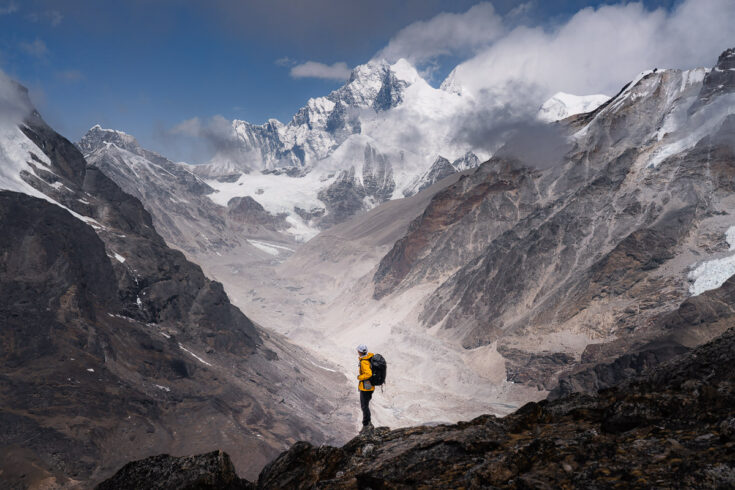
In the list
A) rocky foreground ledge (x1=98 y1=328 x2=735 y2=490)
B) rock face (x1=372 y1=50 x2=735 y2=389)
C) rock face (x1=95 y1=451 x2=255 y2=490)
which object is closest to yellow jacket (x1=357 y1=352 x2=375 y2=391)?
rocky foreground ledge (x1=98 y1=328 x2=735 y2=490)

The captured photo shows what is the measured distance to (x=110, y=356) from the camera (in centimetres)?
5641

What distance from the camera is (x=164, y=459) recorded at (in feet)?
33.7

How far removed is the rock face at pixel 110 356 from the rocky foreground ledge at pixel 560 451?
108 feet

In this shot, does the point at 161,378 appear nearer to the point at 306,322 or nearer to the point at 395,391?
the point at 395,391

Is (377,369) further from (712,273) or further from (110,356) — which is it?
(712,273)

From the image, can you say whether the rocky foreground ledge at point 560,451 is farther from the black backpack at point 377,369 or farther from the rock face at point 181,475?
the black backpack at point 377,369

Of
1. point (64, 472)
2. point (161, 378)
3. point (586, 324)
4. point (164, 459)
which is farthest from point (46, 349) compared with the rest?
point (586, 324)

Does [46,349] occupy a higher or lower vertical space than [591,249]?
lower

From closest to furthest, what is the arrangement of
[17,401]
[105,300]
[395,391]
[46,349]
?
1. [17,401]
2. [46,349]
3. [105,300]
4. [395,391]

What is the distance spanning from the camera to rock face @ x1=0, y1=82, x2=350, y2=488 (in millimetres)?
43969

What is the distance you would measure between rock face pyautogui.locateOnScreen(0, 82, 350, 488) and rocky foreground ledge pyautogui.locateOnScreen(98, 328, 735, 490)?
32831 mm

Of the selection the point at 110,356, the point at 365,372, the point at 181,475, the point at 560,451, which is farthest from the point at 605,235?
the point at 181,475

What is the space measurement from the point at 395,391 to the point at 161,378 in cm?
3811

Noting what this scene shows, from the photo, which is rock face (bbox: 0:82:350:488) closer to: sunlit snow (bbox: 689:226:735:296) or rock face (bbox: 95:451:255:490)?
rock face (bbox: 95:451:255:490)
